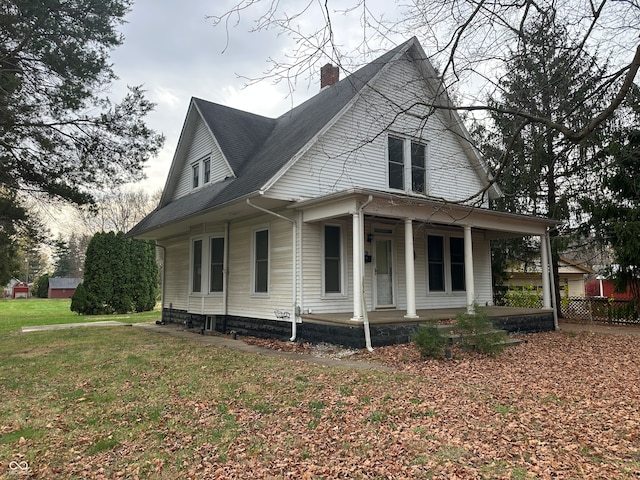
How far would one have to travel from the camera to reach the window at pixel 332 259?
10070mm

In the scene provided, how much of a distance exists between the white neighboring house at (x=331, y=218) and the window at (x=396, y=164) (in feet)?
0.11

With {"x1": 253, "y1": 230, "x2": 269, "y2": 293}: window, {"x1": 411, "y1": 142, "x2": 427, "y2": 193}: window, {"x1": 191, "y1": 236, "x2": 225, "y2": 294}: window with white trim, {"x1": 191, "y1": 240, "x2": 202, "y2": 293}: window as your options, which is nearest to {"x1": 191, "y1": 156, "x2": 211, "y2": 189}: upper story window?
{"x1": 191, "y1": 240, "x2": 202, "y2": 293}: window

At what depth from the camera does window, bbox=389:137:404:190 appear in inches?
466

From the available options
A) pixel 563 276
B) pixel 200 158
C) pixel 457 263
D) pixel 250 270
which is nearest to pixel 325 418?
pixel 250 270

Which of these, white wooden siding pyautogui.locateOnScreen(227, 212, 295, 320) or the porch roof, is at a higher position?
the porch roof

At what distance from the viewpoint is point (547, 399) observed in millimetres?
5051

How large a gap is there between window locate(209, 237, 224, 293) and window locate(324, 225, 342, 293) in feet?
11.5

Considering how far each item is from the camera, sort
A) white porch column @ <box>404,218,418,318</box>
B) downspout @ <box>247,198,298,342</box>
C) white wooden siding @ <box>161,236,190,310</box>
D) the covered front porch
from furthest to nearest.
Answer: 1. white wooden siding @ <box>161,236,190,310</box>
2. downspout @ <box>247,198,298,342</box>
3. white porch column @ <box>404,218,418,318</box>
4. the covered front porch

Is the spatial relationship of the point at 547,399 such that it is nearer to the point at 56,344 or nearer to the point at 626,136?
the point at 56,344

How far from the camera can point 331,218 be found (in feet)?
32.2

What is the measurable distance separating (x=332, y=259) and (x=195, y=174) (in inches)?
258

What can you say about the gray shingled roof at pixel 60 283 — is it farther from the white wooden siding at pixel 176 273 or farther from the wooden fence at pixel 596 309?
the wooden fence at pixel 596 309

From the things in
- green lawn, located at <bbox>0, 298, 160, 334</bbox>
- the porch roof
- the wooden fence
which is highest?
the porch roof

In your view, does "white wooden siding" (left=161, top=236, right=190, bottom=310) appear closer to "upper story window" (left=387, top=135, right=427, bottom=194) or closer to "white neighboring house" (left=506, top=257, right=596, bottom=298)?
"upper story window" (left=387, top=135, right=427, bottom=194)
